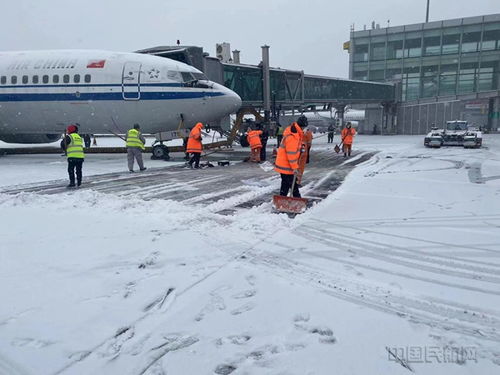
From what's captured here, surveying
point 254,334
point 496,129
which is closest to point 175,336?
point 254,334

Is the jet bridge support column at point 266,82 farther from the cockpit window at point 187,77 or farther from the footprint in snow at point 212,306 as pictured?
the footprint in snow at point 212,306

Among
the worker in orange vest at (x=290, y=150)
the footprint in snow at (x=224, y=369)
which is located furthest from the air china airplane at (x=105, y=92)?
the footprint in snow at (x=224, y=369)

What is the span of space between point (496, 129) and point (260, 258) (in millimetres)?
46676

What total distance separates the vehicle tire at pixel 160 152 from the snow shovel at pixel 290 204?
402 inches

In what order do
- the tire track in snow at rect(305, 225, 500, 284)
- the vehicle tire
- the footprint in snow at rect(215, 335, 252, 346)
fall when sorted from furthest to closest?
the vehicle tire < the tire track in snow at rect(305, 225, 500, 284) < the footprint in snow at rect(215, 335, 252, 346)

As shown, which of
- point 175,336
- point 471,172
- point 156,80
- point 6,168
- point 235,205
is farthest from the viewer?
point 156,80

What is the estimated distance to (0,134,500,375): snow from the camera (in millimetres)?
2711

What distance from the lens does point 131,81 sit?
49.2ft

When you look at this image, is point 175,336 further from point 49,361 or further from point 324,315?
point 324,315

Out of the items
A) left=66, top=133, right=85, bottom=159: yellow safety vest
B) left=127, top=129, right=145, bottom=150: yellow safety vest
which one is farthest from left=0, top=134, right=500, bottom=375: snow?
left=127, top=129, right=145, bottom=150: yellow safety vest

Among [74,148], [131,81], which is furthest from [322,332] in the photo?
[131,81]

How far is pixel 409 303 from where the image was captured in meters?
3.48

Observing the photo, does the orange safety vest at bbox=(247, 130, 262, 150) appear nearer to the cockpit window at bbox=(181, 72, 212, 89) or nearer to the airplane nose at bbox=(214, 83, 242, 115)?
the airplane nose at bbox=(214, 83, 242, 115)

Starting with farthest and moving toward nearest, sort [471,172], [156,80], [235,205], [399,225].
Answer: [156,80] < [471,172] < [235,205] < [399,225]
